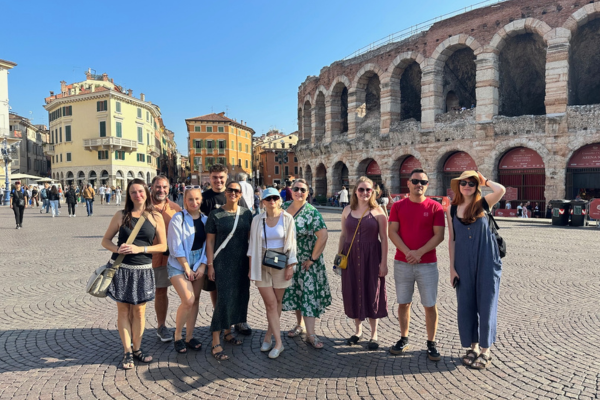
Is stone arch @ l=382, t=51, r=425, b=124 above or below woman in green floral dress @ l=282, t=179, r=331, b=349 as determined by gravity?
above

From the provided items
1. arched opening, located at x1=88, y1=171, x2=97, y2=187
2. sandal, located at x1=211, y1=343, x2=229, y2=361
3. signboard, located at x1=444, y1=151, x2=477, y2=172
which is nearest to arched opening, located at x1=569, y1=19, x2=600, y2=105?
signboard, located at x1=444, y1=151, x2=477, y2=172

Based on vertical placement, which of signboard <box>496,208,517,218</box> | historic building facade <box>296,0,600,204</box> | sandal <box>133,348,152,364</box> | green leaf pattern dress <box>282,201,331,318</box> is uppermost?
historic building facade <box>296,0,600,204</box>

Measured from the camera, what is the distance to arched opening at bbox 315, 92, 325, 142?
3216cm

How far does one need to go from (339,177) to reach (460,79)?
1068 centimetres

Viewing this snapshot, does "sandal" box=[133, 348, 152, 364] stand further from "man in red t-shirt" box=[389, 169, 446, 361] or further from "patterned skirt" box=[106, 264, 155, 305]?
"man in red t-shirt" box=[389, 169, 446, 361]

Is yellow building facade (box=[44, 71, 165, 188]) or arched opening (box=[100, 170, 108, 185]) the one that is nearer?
yellow building facade (box=[44, 71, 165, 188])

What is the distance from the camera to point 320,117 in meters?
32.8

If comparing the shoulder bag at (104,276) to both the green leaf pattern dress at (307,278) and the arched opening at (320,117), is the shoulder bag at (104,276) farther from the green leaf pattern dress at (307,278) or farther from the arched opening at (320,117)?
the arched opening at (320,117)

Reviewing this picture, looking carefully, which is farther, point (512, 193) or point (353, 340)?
point (512, 193)

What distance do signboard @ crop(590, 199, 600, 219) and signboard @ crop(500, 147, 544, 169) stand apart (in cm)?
452

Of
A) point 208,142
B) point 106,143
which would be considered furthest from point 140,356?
point 208,142

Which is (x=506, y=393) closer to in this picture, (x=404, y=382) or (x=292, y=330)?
(x=404, y=382)

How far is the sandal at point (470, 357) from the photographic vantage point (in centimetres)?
382

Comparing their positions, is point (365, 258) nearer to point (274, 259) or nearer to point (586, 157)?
point (274, 259)
